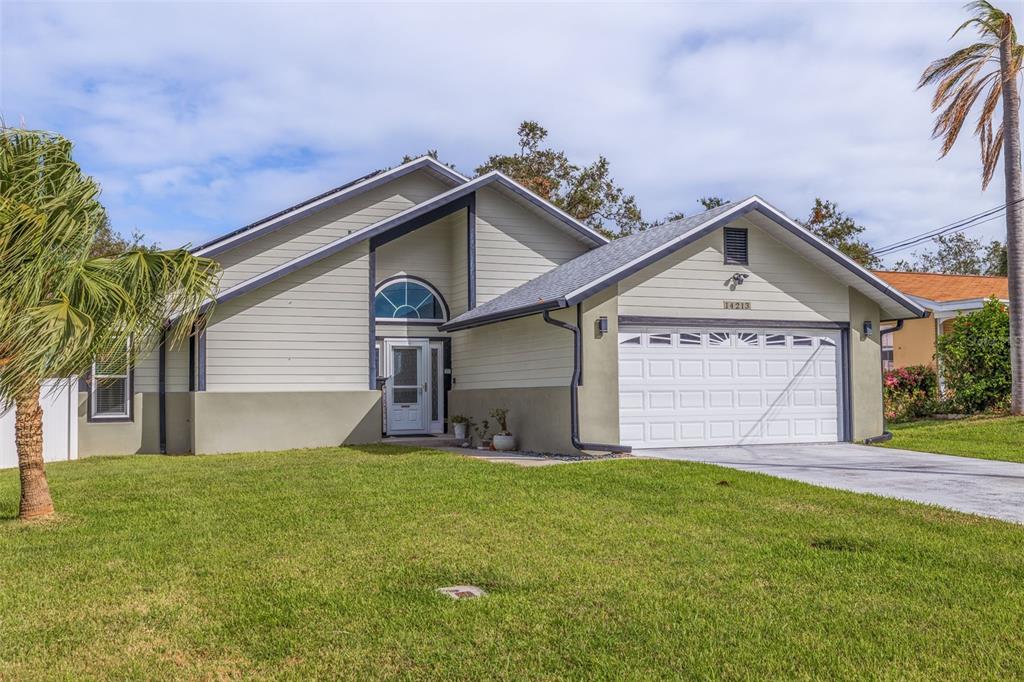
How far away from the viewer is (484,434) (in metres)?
17.6

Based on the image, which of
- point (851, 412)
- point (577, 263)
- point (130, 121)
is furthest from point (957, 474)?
point (130, 121)

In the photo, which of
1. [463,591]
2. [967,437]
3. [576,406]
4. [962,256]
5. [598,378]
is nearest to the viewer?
[463,591]

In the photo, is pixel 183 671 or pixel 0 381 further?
pixel 0 381

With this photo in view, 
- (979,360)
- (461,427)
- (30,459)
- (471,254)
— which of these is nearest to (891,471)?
(461,427)

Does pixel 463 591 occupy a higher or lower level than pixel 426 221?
lower

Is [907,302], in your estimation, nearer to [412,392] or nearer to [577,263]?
[577,263]

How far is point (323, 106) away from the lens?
60.1 ft

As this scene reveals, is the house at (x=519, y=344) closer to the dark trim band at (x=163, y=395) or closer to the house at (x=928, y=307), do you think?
the dark trim band at (x=163, y=395)

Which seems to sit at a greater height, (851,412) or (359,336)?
(359,336)

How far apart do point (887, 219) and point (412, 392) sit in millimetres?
31129

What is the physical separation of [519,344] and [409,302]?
3.81 meters

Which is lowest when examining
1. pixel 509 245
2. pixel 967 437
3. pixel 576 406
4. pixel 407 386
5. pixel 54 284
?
pixel 967 437

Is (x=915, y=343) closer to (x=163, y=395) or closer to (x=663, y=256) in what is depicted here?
(x=663, y=256)

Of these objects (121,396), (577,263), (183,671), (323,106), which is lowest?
(183,671)
